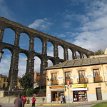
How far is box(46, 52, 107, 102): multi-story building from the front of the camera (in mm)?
32303

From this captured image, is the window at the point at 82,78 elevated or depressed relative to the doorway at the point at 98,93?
elevated

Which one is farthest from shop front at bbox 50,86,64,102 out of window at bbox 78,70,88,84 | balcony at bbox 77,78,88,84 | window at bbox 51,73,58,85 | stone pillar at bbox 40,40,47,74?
stone pillar at bbox 40,40,47,74

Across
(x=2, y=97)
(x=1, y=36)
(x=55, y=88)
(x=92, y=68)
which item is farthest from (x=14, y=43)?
(x=92, y=68)

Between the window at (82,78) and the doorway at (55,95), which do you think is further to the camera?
the doorway at (55,95)

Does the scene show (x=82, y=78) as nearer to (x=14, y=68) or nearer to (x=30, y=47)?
(x=14, y=68)

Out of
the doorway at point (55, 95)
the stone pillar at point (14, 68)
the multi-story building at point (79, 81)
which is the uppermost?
the stone pillar at point (14, 68)

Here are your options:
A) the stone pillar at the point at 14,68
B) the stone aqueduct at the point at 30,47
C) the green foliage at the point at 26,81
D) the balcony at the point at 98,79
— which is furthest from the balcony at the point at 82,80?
the stone aqueduct at the point at 30,47

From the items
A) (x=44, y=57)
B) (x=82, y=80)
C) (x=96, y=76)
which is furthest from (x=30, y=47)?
(x=96, y=76)

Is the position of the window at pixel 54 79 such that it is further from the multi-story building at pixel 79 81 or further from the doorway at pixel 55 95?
the doorway at pixel 55 95

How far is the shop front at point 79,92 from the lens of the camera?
3300 centimetres

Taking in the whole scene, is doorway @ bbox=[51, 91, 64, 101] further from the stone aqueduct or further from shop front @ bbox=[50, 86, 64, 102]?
the stone aqueduct

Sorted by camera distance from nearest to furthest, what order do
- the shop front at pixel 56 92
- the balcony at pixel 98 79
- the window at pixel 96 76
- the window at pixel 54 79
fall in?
the balcony at pixel 98 79
the window at pixel 96 76
the shop front at pixel 56 92
the window at pixel 54 79

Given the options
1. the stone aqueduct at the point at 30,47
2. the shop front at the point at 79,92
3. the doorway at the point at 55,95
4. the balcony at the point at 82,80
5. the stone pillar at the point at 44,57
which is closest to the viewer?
the shop front at the point at 79,92

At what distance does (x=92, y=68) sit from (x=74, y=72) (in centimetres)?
300
